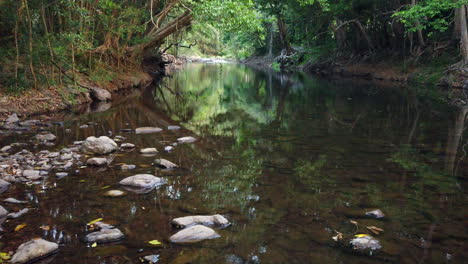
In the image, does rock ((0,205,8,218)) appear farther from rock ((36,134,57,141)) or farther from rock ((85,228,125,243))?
rock ((36,134,57,141))

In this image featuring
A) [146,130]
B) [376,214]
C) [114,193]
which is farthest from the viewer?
[146,130]

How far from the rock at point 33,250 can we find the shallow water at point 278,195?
0.36 ft

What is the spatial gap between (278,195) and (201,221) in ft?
4.51

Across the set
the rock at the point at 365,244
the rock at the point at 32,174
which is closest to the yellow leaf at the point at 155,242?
the rock at the point at 365,244

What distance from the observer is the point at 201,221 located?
4.48 m

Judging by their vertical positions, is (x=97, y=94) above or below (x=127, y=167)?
above

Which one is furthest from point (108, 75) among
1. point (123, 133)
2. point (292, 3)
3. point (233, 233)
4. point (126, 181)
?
point (292, 3)

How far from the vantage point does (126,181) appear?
18.6 ft

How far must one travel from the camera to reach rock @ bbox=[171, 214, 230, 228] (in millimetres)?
4387

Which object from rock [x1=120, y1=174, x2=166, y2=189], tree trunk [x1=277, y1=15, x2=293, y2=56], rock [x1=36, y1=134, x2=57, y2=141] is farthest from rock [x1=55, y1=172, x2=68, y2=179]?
tree trunk [x1=277, y1=15, x2=293, y2=56]

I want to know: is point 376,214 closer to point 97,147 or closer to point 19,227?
point 19,227

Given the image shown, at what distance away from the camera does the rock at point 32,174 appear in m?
5.81

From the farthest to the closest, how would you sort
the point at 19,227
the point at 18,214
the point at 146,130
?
1. the point at 146,130
2. the point at 18,214
3. the point at 19,227

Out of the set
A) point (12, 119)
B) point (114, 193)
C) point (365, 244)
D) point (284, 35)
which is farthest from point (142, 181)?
point (284, 35)
